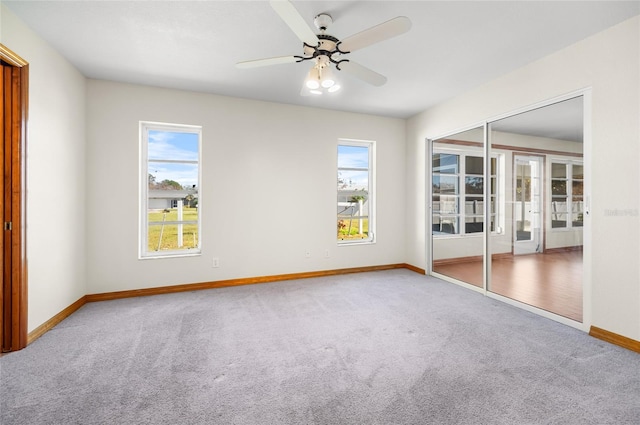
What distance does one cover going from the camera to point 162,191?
13.4ft

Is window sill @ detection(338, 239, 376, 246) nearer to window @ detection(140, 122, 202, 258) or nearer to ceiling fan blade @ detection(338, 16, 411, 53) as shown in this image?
window @ detection(140, 122, 202, 258)

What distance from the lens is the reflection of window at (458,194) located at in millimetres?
4101

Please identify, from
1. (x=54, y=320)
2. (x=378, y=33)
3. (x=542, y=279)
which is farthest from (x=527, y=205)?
(x=54, y=320)

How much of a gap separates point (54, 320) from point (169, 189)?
6.23ft

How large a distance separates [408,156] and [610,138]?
9.46 ft

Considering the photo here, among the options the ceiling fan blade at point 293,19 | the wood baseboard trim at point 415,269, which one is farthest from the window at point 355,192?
the ceiling fan blade at point 293,19

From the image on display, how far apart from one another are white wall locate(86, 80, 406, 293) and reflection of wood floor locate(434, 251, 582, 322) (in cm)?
175

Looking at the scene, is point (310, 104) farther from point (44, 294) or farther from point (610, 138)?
point (44, 294)

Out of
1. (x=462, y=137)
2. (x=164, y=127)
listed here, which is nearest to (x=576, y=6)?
(x=462, y=137)

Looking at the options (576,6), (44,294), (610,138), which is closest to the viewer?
(576,6)

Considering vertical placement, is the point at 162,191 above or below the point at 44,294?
above

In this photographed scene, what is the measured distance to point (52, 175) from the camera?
2896 mm

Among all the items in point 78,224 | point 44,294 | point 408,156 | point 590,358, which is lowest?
point 590,358

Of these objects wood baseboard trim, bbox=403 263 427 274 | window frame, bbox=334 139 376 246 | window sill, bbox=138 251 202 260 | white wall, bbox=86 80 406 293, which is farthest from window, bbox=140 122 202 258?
wood baseboard trim, bbox=403 263 427 274
